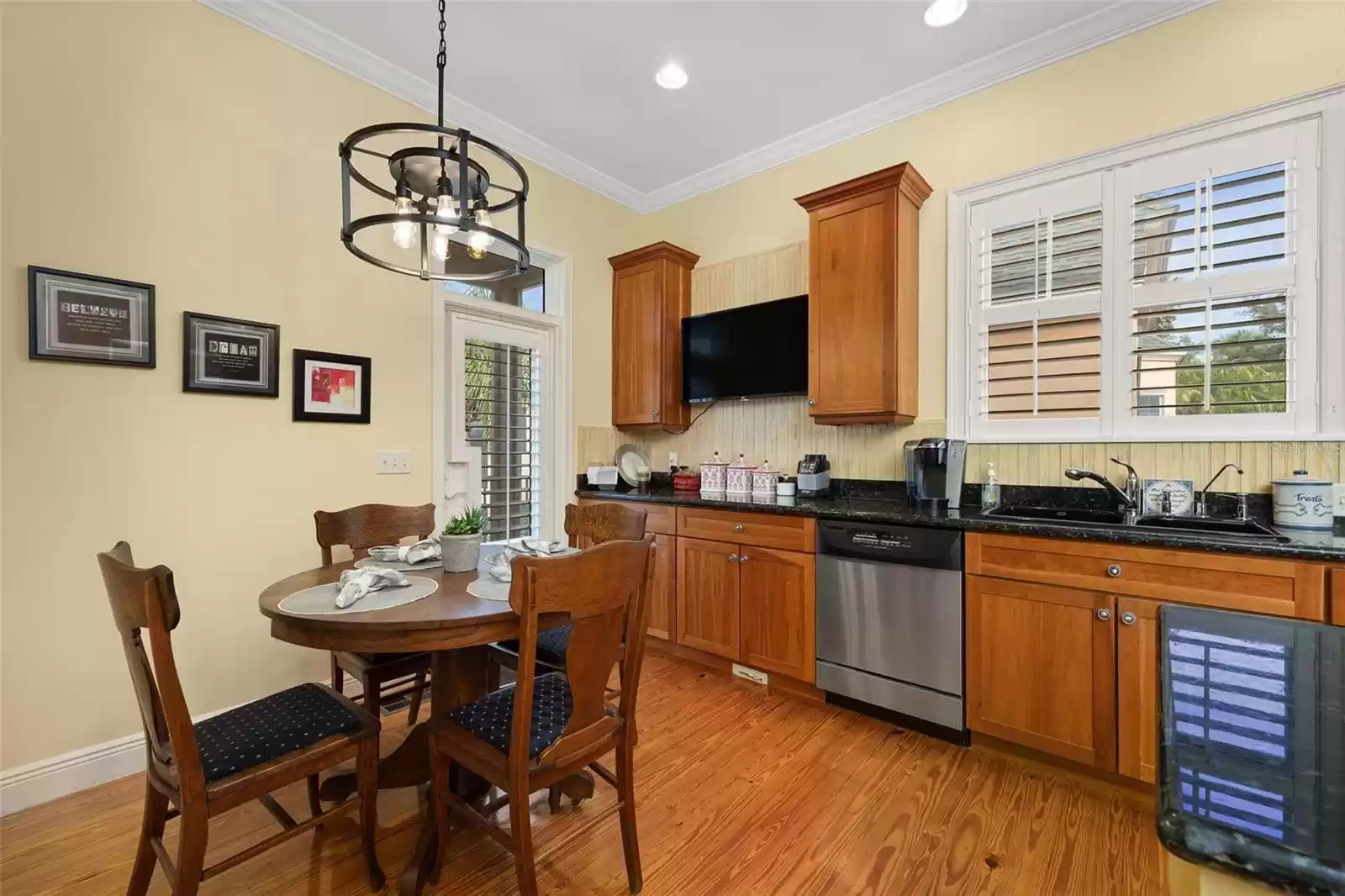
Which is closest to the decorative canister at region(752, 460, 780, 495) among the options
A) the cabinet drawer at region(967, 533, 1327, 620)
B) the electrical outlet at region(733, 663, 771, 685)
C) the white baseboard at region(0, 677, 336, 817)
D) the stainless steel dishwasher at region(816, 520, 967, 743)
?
the stainless steel dishwasher at region(816, 520, 967, 743)

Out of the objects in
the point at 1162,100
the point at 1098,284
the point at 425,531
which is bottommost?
the point at 425,531

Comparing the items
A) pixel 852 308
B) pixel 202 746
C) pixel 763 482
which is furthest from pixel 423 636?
pixel 852 308

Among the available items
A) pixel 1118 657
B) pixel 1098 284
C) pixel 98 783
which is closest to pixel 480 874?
pixel 98 783

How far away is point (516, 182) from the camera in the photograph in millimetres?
3506

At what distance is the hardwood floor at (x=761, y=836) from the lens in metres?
1.58

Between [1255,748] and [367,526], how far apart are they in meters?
2.60

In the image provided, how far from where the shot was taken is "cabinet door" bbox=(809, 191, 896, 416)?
9.29 ft

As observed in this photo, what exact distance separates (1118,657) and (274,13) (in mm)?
4297

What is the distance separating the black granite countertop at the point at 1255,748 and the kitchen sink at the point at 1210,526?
1.42 meters

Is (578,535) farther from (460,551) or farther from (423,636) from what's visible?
(423,636)

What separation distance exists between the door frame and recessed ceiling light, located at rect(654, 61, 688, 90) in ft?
4.10

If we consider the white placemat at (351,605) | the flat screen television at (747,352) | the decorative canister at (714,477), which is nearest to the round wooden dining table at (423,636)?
the white placemat at (351,605)

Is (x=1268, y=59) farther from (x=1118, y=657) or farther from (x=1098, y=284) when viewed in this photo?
(x=1118, y=657)

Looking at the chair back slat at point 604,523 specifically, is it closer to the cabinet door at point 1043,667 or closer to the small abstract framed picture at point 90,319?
the cabinet door at point 1043,667
